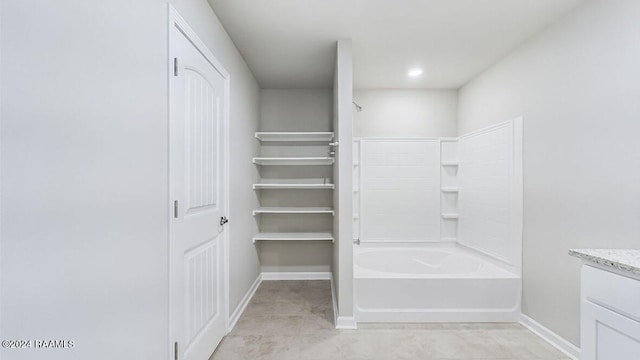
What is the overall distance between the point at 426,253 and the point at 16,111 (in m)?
3.70

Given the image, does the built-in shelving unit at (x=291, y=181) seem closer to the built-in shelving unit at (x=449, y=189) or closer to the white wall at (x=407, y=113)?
the white wall at (x=407, y=113)

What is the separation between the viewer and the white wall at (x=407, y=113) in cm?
379

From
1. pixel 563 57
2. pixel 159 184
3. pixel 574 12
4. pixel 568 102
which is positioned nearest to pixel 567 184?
pixel 568 102

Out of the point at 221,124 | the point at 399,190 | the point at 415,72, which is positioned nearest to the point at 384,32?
the point at 415,72

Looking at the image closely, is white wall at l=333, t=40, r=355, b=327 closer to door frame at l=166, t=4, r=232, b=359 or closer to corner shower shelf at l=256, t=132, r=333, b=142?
door frame at l=166, t=4, r=232, b=359

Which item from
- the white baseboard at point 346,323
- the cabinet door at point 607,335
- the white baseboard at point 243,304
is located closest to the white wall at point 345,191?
the white baseboard at point 346,323

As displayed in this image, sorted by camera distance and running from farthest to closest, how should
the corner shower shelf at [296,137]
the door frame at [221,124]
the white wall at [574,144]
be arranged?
1. the corner shower shelf at [296,137]
2. the white wall at [574,144]
3. the door frame at [221,124]

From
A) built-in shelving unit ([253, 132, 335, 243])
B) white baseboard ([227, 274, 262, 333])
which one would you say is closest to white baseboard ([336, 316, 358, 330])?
white baseboard ([227, 274, 262, 333])

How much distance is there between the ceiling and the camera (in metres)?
2.05

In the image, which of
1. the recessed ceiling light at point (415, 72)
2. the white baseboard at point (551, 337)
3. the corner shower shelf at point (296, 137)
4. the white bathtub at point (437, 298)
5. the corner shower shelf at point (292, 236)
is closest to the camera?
the white baseboard at point (551, 337)

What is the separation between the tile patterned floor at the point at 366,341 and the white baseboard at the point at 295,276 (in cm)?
97

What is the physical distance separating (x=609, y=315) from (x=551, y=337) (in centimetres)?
143

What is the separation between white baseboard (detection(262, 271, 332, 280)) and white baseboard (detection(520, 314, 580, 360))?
6.82ft

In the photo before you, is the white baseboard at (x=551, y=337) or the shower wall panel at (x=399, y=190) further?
the shower wall panel at (x=399, y=190)
